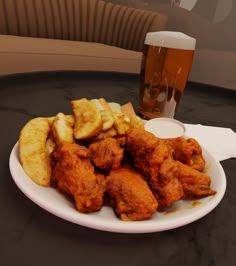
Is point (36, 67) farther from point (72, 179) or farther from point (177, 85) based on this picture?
point (72, 179)

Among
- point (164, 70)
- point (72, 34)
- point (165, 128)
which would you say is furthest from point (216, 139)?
point (72, 34)

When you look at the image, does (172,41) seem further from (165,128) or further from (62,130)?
(62,130)

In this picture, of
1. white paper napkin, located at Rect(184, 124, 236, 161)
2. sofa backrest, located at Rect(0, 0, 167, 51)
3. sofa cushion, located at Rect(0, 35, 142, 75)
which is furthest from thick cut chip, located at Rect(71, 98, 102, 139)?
sofa backrest, located at Rect(0, 0, 167, 51)

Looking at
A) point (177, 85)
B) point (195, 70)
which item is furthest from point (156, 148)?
point (195, 70)

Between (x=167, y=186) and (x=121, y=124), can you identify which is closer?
(x=167, y=186)

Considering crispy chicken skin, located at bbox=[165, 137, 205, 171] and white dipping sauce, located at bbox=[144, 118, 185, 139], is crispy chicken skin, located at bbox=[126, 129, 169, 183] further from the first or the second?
white dipping sauce, located at bbox=[144, 118, 185, 139]
